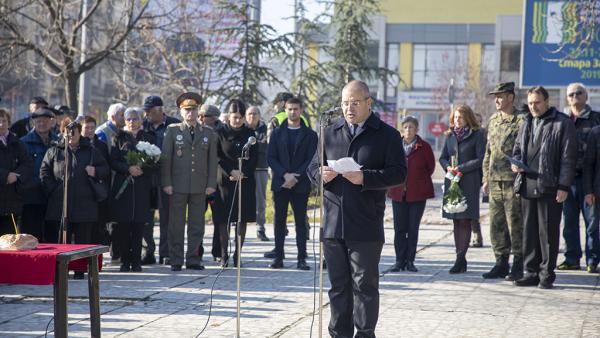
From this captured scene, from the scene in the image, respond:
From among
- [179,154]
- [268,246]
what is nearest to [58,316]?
[179,154]

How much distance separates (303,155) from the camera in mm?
12891

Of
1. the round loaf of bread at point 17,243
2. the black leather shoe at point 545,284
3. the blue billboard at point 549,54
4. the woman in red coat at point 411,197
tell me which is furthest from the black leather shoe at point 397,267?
the blue billboard at point 549,54

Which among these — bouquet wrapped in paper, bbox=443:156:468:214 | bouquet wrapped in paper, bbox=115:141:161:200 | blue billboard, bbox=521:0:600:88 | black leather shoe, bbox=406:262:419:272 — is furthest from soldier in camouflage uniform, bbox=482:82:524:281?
blue billboard, bbox=521:0:600:88

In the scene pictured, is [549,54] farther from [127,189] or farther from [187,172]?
[127,189]

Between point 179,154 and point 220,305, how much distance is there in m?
3.23

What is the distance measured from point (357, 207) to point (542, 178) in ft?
13.8

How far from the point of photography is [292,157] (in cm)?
1291

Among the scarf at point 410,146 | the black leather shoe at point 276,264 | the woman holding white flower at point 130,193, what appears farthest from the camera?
the scarf at point 410,146

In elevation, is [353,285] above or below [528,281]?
above

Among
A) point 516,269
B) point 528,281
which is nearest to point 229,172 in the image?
point 516,269

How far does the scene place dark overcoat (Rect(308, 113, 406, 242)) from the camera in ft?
25.1

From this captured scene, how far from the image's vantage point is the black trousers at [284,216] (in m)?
12.8

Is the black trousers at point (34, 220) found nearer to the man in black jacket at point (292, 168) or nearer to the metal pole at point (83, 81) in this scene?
the man in black jacket at point (292, 168)

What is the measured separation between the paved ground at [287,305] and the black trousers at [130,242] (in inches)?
9.3
